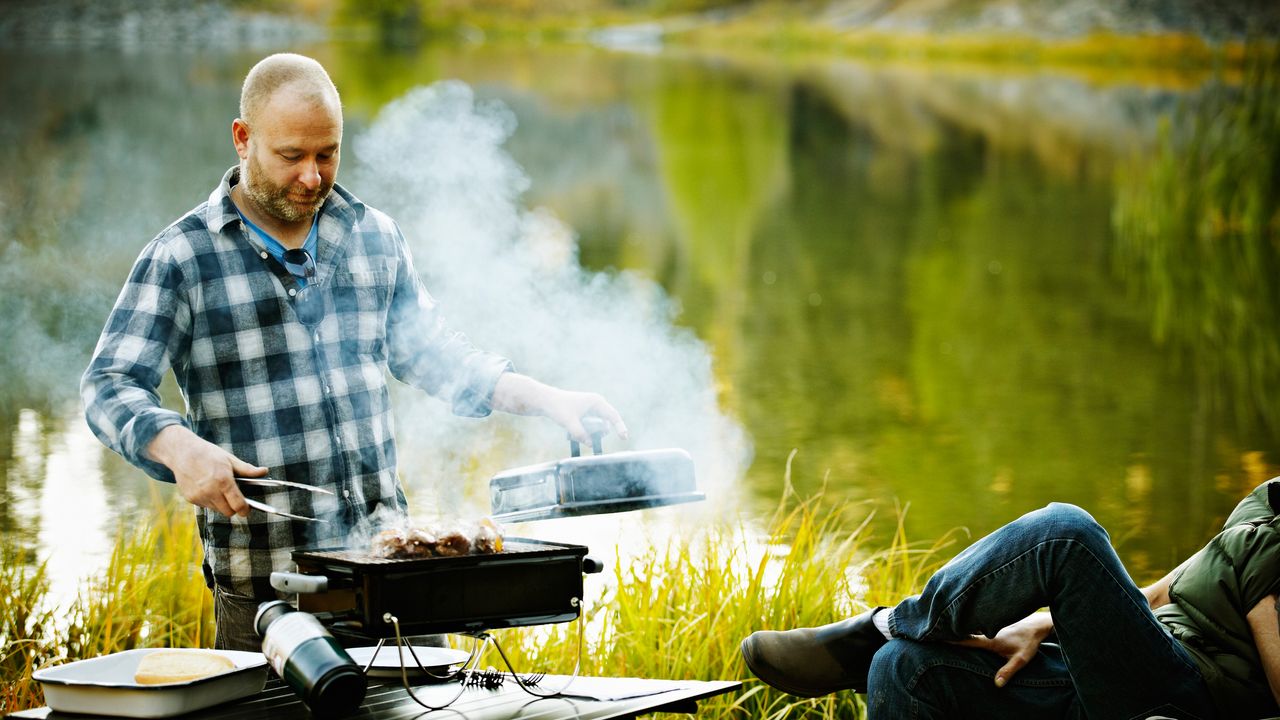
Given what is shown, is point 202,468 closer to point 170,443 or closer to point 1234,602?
point 170,443

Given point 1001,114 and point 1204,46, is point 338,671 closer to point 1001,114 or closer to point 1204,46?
point 1204,46

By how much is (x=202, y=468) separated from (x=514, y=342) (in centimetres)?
523

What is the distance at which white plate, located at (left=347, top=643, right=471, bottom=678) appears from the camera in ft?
6.41

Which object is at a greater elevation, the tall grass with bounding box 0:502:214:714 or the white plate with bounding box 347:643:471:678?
the white plate with bounding box 347:643:471:678

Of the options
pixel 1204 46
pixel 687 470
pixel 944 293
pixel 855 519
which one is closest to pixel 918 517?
pixel 855 519

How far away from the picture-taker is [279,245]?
77.8 inches

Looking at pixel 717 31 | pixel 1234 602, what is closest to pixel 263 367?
pixel 1234 602

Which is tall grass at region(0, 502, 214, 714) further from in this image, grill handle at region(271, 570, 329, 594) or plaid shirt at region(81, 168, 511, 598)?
grill handle at region(271, 570, 329, 594)

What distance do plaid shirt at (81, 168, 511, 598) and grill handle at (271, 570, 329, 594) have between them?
24 cm

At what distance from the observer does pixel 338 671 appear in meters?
1.61

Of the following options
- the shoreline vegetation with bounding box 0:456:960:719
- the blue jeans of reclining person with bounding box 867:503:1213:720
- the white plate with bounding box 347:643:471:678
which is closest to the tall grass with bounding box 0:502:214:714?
the shoreline vegetation with bounding box 0:456:960:719

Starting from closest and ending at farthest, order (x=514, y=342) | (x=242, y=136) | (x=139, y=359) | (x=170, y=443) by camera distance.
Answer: (x=170, y=443) < (x=139, y=359) < (x=242, y=136) < (x=514, y=342)

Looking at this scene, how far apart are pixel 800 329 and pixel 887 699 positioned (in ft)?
25.9

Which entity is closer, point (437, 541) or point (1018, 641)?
point (437, 541)
